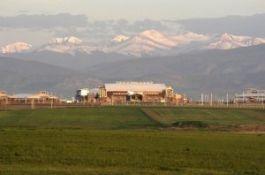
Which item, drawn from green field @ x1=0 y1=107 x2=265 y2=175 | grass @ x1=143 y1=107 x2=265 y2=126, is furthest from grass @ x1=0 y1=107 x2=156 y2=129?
green field @ x1=0 y1=107 x2=265 y2=175

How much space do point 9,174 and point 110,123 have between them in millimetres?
66074

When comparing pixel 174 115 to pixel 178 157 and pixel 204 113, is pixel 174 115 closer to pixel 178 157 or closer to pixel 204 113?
pixel 204 113

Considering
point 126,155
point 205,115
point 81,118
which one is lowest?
point 126,155

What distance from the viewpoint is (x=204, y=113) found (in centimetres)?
12244

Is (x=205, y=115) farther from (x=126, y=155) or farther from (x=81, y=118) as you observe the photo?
(x=126, y=155)

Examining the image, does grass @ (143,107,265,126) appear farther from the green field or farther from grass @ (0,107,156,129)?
the green field

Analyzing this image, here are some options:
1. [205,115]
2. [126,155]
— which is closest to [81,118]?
[205,115]

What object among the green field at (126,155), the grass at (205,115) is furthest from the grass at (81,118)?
the green field at (126,155)

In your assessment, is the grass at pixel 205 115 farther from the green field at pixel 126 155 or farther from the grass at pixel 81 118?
the green field at pixel 126 155

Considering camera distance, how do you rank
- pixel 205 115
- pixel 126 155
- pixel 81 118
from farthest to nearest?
pixel 205 115 < pixel 81 118 < pixel 126 155

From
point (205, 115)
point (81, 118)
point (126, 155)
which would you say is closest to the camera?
point (126, 155)

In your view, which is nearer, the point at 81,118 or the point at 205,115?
the point at 81,118

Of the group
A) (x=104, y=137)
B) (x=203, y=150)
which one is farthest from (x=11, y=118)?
(x=203, y=150)

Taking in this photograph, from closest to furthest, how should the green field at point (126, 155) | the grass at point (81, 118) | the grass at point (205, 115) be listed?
the green field at point (126, 155), the grass at point (81, 118), the grass at point (205, 115)
